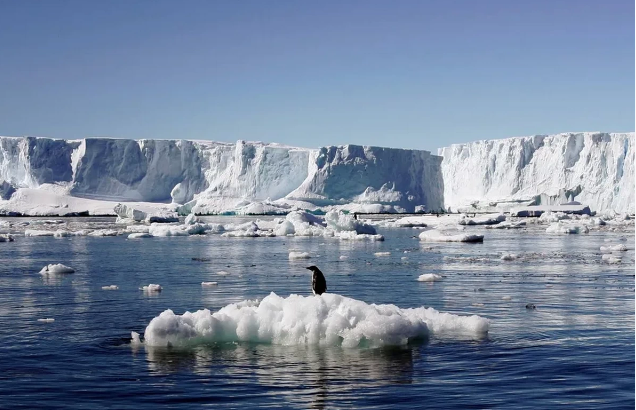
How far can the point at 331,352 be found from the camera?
10.7m

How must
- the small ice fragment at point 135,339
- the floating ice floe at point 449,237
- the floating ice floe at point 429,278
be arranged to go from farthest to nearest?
the floating ice floe at point 449,237 < the floating ice floe at point 429,278 < the small ice fragment at point 135,339

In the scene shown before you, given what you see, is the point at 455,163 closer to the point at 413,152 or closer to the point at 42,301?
the point at 413,152

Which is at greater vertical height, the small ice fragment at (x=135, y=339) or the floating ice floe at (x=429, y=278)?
the floating ice floe at (x=429, y=278)

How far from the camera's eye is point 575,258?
27297mm

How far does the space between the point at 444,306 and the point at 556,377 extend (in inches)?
238

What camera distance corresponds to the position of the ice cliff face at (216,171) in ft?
294

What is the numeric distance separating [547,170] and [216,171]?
40714 mm

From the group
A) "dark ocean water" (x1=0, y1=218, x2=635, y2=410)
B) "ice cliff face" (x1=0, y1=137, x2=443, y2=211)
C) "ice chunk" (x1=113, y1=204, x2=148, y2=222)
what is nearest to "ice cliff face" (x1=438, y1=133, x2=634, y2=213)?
"ice cliff face" (x1=0, y1=137, x2=443, y2=211)

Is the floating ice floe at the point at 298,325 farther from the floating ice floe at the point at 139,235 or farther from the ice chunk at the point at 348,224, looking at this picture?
the floating ice floe at the point at 139,235

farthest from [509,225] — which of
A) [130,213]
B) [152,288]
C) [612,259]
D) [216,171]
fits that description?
[216,171]

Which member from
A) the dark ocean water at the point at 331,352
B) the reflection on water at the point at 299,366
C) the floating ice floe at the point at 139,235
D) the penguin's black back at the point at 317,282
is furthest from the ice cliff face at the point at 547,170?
the reflection on water at the point at 299,366

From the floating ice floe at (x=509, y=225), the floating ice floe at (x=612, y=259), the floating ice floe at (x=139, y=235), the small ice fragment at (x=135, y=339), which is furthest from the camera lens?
the floating ice floe at (x=509, y=225)

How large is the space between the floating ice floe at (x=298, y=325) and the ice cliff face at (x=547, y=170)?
7394cm

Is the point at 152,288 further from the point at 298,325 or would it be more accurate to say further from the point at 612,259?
the point at 612,259
